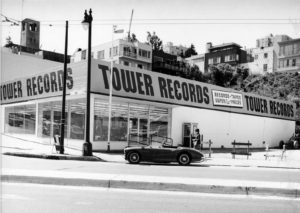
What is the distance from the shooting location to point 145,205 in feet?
23.9

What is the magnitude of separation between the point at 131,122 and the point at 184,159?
7.52 meters

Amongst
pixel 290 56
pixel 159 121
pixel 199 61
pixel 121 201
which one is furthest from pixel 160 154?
pixel 199 61

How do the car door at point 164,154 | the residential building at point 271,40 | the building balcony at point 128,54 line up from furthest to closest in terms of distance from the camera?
the residential building at point 271,40
the building balcony at point 128,54
the car door at point 164,154

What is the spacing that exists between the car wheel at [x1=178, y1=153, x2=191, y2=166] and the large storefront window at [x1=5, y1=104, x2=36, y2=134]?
15.4 meters

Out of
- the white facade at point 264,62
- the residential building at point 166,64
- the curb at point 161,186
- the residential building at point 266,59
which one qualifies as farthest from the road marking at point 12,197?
the residential building at point 266,59

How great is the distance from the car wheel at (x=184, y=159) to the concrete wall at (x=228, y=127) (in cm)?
930

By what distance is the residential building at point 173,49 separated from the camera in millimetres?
95881

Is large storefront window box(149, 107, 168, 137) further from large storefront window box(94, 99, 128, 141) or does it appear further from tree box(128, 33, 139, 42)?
tree box(128, 33, 139, 42)

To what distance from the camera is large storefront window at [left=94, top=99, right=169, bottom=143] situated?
22.1 metres

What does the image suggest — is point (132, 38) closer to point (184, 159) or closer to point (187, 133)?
point (187, 133)

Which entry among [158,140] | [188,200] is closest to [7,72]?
[158,140]

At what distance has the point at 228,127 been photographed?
31.9m

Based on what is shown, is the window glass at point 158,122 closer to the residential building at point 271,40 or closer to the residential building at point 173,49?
the residential building at point 271,40

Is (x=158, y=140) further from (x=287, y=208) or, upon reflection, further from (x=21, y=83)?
(x=287, y=208)
